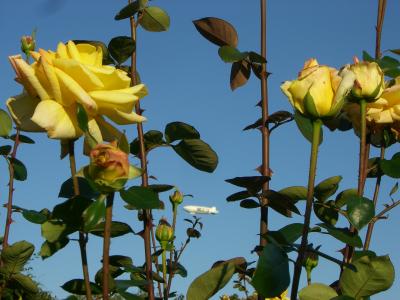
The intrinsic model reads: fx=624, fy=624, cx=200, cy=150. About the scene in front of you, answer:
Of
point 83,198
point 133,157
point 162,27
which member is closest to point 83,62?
point 83,198

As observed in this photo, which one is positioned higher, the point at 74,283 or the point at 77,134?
the point at 77,134

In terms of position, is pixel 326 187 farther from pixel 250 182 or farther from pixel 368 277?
pixel 368 277

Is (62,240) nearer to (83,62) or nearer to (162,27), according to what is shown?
(83,62)

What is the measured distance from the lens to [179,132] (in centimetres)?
152

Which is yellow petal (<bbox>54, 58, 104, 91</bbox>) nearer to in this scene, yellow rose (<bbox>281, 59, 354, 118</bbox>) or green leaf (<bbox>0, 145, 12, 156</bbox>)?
yellow rose (<bbox>281, 59, 354, 118</bbox>)

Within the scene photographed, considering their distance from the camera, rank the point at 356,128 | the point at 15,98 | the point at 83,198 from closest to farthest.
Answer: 1. the point at 83,198
2. the point at 15,98
3. the point at 356,128

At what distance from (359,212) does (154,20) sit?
843 millimetres

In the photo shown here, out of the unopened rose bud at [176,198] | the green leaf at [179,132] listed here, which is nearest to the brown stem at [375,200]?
the green leaf at [179,132]

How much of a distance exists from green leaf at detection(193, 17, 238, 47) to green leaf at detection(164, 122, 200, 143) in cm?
29

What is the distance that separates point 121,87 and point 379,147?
0.73m

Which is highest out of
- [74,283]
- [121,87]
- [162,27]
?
[162,27]

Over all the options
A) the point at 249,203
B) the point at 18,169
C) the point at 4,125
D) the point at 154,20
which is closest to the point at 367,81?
the point at 249,203

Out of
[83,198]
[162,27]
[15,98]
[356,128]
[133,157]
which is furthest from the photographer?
[162,27]

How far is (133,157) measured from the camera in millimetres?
1603
